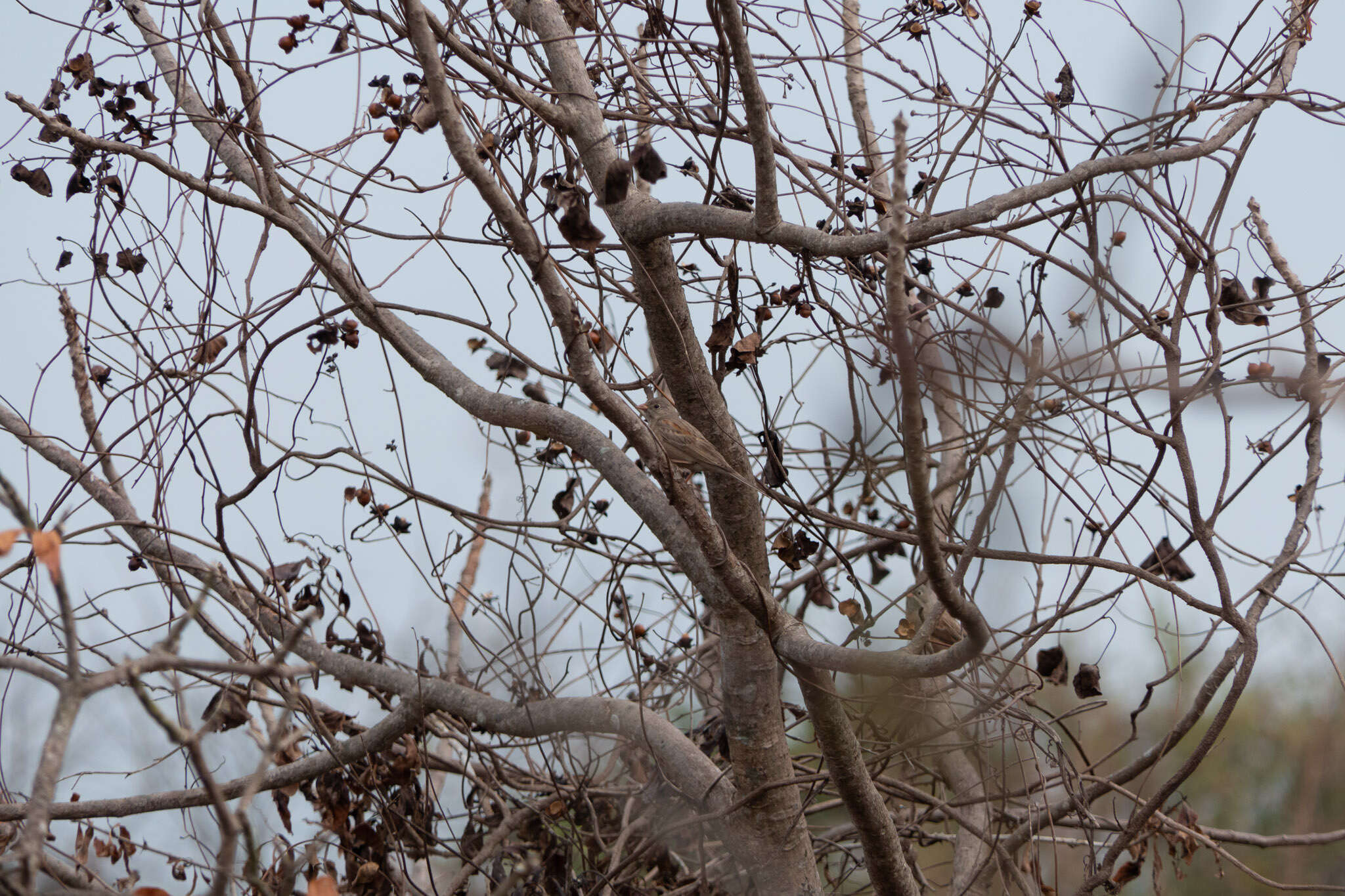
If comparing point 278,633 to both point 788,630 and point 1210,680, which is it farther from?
point 1210,680

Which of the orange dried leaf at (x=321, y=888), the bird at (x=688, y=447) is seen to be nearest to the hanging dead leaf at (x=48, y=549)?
the orange dried leaf at (x=321, y=888)

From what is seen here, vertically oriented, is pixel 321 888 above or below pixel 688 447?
below

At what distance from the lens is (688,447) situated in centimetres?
215

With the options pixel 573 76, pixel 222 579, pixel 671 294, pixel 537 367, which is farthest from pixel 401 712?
pixel 573 76

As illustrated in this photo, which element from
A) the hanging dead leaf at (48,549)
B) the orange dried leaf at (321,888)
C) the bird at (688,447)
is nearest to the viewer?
the hanging dead leaf at (48,549)

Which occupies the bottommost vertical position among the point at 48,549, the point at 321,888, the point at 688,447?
the point at 321,888

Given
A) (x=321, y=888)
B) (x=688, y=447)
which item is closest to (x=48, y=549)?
(x=321, y=888)

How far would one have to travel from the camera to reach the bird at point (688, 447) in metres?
2.13

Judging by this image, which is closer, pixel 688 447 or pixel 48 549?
pixel 48 549

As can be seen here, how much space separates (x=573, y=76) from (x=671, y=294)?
21.5 inches

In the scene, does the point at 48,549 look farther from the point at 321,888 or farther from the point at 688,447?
the point at 688,447

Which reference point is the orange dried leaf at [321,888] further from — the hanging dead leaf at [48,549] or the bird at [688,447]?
the bird at [688,447]

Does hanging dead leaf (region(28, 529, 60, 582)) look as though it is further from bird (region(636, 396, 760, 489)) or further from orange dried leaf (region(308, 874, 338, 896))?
bird (region(636, 396, 760, 489))

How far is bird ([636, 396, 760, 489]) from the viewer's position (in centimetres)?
213
